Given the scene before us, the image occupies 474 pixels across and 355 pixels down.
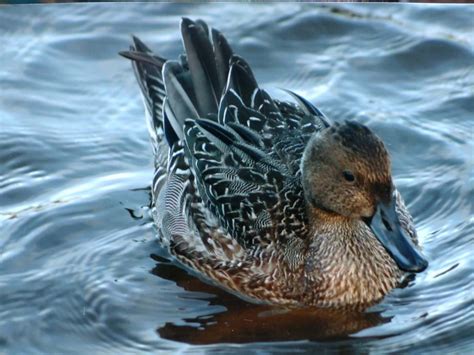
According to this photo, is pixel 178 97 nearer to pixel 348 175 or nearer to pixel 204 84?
pixel 204 84

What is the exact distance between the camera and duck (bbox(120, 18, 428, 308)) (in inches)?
271

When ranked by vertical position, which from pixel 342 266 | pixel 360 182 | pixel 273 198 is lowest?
pixel 342 266

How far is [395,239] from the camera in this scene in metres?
6.80

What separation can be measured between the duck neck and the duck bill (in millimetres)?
448

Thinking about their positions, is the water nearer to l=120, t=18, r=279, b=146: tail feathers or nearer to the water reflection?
the water reflection

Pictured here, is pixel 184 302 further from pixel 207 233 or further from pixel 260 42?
pixel 260 42

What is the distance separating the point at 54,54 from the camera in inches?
395

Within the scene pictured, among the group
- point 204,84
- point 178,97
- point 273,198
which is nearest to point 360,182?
point 273,198

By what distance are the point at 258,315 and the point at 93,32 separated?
4.01 m

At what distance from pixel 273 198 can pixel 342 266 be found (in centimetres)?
57

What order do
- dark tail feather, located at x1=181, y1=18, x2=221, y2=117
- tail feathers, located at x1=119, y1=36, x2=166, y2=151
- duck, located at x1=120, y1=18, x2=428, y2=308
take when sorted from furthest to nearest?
tail feathers, located at x1=119, y1=36, x2=166, y2=151, dark tail feather, located at x1=181, y1=18, x2=221, y2=117, duck, located at x1=120, y1=18, x2=428, y2=308

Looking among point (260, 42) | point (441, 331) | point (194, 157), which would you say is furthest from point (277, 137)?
point (260, 42)

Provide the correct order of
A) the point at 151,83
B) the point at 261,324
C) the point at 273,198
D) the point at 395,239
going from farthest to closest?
the point at 151,83 → the point at 273,198 → the point at 261,324 → the point at 395,239

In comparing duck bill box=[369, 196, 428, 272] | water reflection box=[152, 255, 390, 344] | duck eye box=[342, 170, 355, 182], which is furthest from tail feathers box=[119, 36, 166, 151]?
duck bill box=[369, 196, 428, 272]
